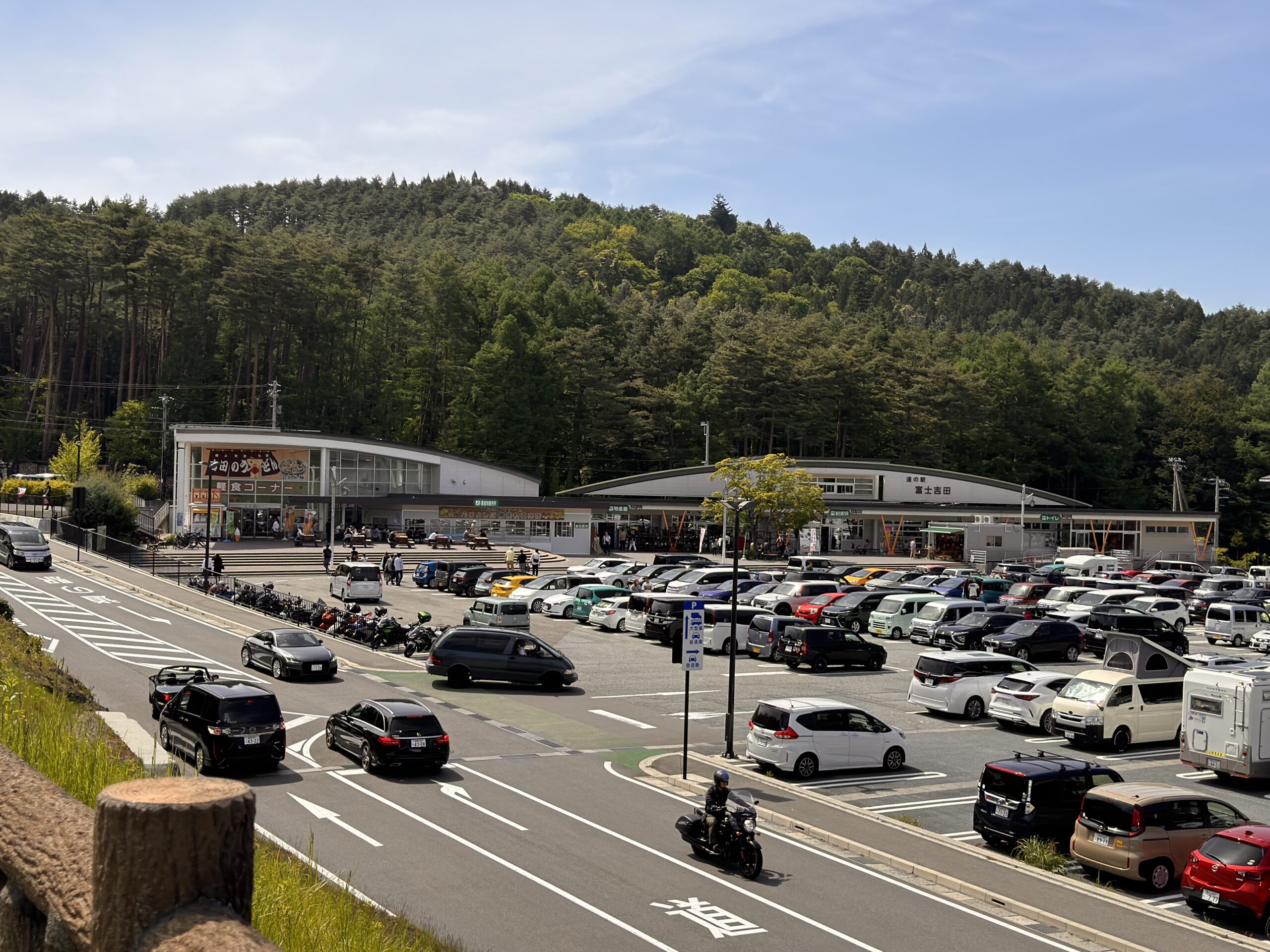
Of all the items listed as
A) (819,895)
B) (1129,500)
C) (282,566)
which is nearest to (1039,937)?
(819,895)

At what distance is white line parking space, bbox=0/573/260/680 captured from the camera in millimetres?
32031

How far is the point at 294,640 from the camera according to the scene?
31.7 meters

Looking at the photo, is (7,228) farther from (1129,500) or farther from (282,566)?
(1129,500)

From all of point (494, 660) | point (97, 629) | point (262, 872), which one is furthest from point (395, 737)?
point (97, 629)

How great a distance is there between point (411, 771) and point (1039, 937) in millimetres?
11318

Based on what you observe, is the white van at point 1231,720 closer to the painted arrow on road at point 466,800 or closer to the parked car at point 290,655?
the painted arrow on road at point 466,800

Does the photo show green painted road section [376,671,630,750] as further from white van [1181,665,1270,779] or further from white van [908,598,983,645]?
white van [908,598,983,645]

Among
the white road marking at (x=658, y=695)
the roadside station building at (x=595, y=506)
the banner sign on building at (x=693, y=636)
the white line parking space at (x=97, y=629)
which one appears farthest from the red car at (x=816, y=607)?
the roadside station building at (x=595, y=506)

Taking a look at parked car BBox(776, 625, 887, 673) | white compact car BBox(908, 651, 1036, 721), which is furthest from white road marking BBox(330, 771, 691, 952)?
parked car BBox(776, 625, 887, 673)

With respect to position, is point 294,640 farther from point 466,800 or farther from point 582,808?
point 582,808

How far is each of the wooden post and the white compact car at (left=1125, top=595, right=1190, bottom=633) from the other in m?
49.0

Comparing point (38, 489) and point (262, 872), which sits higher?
point (38, 489)

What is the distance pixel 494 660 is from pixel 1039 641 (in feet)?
61.3

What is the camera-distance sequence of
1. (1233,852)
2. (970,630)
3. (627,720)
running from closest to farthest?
(1233,852)
(627,720)
(970,630)
